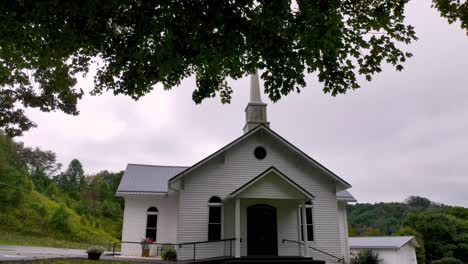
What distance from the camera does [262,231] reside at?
17.0m

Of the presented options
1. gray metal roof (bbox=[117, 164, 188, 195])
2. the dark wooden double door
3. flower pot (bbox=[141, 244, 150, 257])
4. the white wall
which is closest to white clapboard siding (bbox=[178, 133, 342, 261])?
the dark wooden double door

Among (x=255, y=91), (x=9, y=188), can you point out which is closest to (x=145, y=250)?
(x=255, y=91)

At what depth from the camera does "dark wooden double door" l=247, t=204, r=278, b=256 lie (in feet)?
55.1

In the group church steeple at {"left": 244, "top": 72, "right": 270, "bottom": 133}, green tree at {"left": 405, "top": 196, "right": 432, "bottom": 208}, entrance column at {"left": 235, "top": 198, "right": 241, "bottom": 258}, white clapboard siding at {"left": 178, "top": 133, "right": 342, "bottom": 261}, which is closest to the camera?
entrance column at {"left": 235, "top": 198, "right": 241, "bottom": 258}

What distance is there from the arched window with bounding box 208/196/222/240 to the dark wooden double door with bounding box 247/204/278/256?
1.38 m

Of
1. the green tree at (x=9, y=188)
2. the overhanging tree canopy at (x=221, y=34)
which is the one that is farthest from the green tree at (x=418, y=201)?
the overhanging tree canopy at (x=221, y=34)

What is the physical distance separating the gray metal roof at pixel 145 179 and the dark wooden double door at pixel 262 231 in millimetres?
5708

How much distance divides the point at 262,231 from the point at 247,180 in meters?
2.47

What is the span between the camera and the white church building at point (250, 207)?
53.6ft

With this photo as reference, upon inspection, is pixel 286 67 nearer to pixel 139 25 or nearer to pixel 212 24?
pixel 212 24

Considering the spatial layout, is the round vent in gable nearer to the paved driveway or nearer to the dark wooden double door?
the dark wooden double door

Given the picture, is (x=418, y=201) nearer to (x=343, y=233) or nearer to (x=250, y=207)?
(x=343, y=233)

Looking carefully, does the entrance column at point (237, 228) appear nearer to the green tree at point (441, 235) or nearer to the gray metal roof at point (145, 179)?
the gray metal roof at point (145, 179)

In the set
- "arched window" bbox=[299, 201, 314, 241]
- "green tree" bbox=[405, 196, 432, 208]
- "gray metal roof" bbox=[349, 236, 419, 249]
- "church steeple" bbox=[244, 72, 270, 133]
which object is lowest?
"gray metal roof" bbox=[349, 236, 419, 249]
